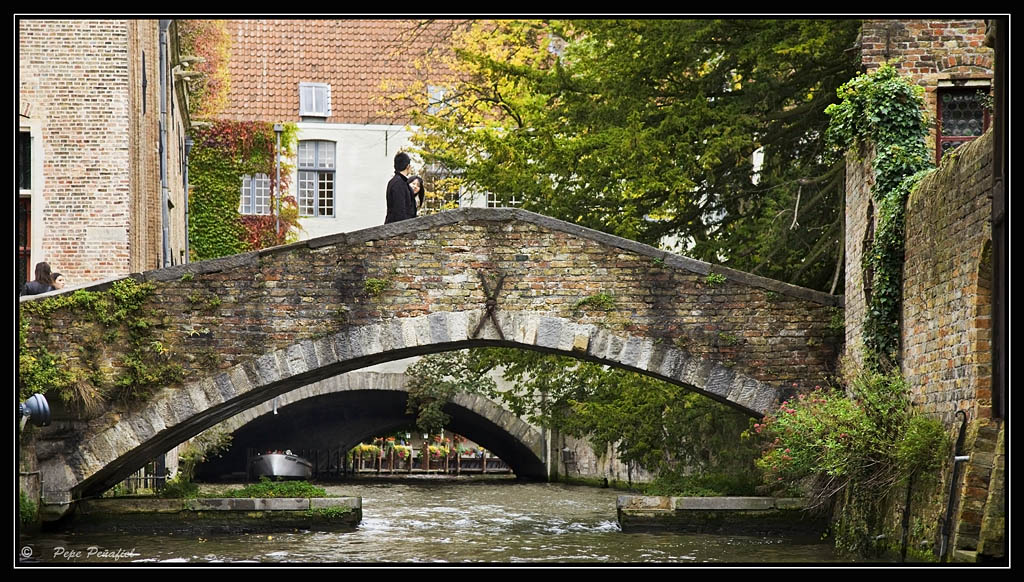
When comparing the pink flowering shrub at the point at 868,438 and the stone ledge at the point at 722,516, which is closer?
the pink flowering shrub at the point at 868,438

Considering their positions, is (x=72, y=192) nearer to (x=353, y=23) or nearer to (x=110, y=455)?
(x=110, y=455)

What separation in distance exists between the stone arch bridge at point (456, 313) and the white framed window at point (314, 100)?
15.5 metres

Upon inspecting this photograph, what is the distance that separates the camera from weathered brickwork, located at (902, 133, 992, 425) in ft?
26.6

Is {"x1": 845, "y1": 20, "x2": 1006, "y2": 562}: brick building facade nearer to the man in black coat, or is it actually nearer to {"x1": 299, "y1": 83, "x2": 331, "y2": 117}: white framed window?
the man in black coat

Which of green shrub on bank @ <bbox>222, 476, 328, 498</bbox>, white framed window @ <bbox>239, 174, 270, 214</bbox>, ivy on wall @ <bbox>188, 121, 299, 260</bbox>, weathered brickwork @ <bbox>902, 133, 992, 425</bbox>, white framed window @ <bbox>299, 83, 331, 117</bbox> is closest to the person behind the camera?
weathered brickwork @ <bbox>902, 133, 992, 425</bbox>

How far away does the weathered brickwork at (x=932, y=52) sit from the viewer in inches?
445

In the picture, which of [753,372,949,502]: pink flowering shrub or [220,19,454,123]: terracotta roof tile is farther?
[220,19,454,123]: terracotta roof tile

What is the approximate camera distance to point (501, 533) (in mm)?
13188

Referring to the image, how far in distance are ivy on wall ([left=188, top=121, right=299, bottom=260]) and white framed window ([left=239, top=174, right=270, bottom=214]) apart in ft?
0.96

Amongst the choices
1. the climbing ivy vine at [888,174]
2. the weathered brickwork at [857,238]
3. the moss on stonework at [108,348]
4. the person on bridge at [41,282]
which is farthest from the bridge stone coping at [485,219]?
the climbing ivy vine at [888,174]

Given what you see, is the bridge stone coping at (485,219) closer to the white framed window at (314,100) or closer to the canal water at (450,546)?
the canal water at (450,546)

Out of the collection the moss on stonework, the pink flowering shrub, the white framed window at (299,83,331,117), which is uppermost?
the white framed window at (299,83,331,117)

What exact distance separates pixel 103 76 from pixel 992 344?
29.3 ft

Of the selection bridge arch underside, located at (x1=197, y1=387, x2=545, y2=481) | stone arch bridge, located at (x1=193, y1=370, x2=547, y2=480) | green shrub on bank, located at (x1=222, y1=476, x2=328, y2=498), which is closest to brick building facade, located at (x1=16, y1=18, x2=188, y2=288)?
green shrub on bank, located at (x1=222, y1=476, x2=328, y2=498)
